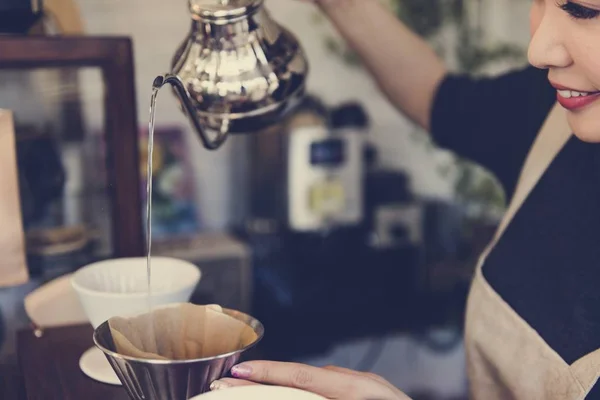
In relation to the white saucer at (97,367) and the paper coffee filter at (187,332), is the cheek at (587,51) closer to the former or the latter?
the paper coffee filter at (187,332)

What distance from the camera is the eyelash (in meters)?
0.86

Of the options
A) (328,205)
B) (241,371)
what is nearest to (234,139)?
(328,205)

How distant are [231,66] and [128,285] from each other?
1.01 feet

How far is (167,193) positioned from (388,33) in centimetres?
120

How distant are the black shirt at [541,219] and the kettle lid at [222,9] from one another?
549 millimetres

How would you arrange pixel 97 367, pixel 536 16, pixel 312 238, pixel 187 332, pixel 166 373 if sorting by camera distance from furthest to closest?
pixel 312 238
pixel 536 16
pixel 97 367
pixel 187 332
pixel 166 373

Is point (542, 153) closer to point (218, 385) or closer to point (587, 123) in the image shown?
point (587, 123)

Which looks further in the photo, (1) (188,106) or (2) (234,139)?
(2) (234,139)

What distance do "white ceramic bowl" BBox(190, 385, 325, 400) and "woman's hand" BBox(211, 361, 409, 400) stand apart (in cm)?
3

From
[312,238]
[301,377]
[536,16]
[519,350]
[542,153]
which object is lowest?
[312,238]

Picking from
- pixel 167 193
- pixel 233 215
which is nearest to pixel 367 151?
pixel 233 215

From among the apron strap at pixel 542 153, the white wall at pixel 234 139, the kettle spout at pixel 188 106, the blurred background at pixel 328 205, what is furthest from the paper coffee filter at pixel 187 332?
the white wall at pixel 234 139

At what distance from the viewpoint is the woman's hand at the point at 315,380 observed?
0.76m

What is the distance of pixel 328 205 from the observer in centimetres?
244
